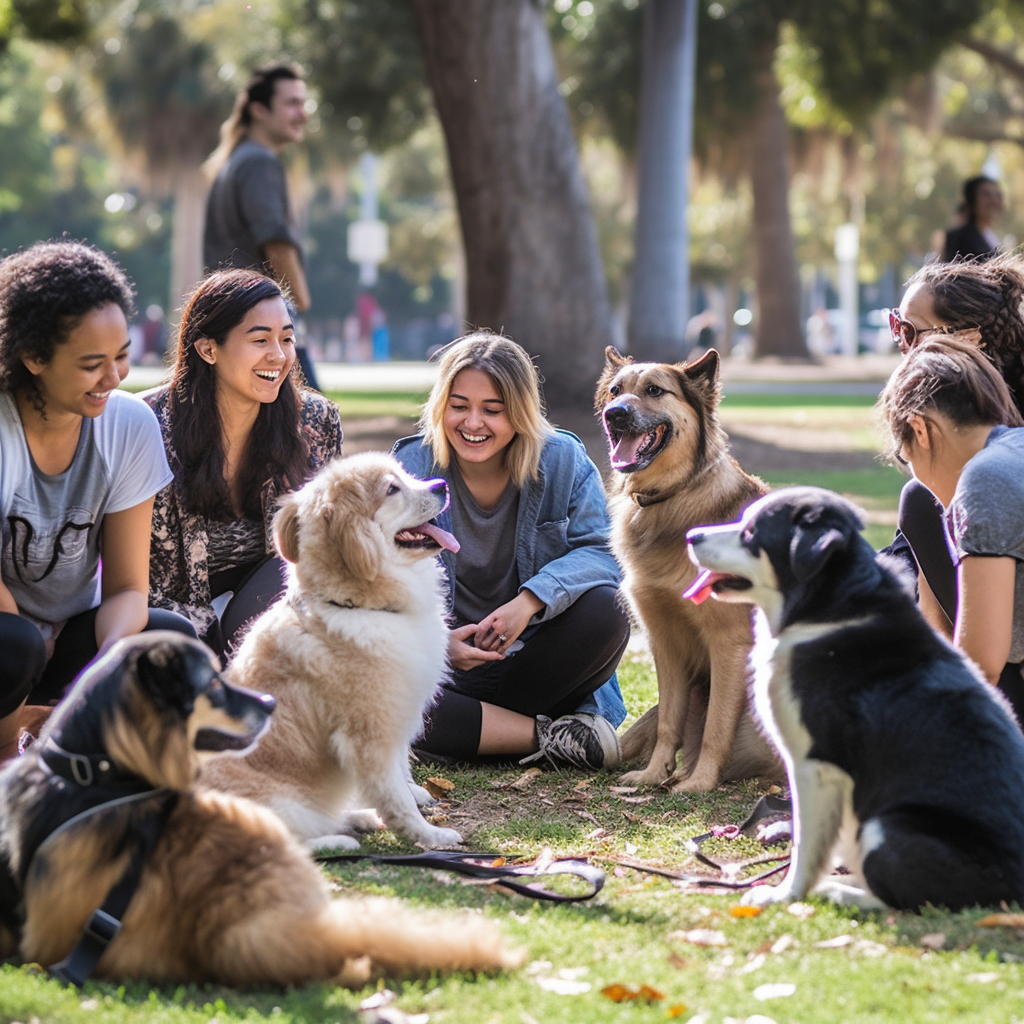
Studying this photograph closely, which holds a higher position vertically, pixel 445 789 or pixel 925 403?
pixel 925 403

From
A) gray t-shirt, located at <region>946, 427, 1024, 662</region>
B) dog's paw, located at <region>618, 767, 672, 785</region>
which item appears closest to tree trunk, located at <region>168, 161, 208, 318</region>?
dog's paw, located at <region>618, 767, 672, 785</region>

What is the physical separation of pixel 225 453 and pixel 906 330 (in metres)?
2.95

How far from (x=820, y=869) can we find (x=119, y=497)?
9.05ft

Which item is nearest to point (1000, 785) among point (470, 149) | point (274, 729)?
point (274, 729)

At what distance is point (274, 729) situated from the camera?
4.26 metres

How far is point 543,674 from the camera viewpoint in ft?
18.3

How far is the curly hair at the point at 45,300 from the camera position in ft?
13.4

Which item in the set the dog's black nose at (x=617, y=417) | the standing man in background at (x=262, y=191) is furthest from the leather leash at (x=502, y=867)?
the standing man in background at (x=262, y=191)

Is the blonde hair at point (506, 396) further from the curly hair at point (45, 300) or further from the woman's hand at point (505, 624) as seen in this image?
the curly hair at point (45, 300)

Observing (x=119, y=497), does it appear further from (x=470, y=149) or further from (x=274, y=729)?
(x=470, y=149)

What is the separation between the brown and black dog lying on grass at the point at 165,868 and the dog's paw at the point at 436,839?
1230mm

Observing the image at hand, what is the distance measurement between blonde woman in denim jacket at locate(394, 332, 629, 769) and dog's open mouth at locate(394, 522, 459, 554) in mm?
777

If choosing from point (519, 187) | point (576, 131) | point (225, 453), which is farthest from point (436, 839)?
point (576, 131)

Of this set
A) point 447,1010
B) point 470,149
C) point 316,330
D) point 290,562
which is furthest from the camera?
point 316,330
